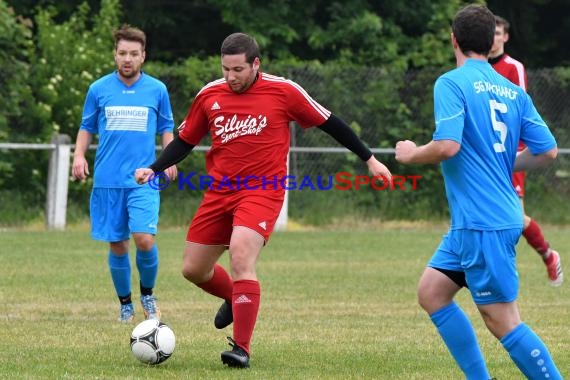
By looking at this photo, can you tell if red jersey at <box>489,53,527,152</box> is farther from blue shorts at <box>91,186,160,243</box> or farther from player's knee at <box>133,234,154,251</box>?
player's knee at <box>133,234,154,251</box>

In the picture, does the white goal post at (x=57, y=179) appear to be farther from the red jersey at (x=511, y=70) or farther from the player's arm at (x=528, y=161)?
the player's arm at (x=528, y=161)

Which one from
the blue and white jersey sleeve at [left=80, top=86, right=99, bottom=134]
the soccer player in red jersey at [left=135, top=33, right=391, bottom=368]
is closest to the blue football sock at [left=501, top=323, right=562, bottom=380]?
the soccer player in red jersey at [left=135, top=33, right=391, bottom=368]

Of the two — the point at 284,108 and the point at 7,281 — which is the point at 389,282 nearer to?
the point at 7,281

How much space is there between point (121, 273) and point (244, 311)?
228cm

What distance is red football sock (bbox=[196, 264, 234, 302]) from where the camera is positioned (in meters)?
7.38

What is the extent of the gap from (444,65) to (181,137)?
45.1ft

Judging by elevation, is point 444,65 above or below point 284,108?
below

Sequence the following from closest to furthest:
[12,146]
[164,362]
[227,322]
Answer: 1. [164,362]
2. [227,322]
3. [12,146]

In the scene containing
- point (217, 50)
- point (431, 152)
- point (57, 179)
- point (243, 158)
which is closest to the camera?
point (431, 152)

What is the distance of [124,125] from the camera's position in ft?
28.9

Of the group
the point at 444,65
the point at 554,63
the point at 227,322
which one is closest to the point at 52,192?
the point at 444,65

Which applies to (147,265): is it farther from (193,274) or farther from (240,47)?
(240,47)

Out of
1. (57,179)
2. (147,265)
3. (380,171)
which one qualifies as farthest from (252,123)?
(57,179)

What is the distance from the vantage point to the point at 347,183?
18.5 meters
